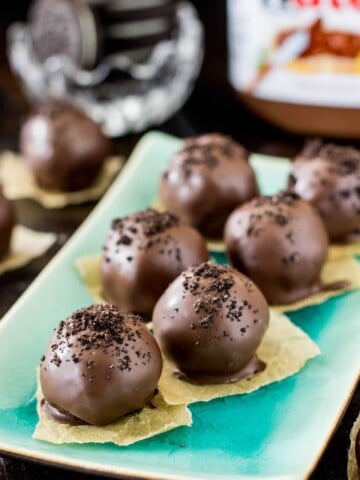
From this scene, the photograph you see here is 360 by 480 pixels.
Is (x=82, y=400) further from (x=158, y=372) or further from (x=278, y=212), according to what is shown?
(x=278, y=212)

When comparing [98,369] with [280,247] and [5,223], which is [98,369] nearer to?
[280,247]

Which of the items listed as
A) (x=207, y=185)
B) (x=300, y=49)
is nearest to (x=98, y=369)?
(x=207, y=185)

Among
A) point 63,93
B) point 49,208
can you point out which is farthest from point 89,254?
point 63,93

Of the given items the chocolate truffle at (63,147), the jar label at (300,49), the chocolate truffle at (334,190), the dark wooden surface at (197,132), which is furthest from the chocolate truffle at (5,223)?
the jar label at (300,49)

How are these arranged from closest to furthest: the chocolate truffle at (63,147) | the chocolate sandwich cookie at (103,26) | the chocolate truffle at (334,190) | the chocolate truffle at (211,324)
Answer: the chocolate truffle at (211,324) → the chocolate truffle at (334,190) → the chocolate truffle at (63,147) → the chocolate sandwich cookie at (103,26)

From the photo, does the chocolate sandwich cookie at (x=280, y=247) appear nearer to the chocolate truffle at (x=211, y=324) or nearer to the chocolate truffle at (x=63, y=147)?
the chocolate truffle at (x=211, y=324)

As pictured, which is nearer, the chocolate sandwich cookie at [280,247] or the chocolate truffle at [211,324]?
the chocolate truffle at [211,324]

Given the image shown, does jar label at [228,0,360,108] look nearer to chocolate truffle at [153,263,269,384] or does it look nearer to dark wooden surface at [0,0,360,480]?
dark wooden surface at [0,0,360,480]
